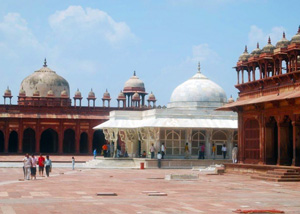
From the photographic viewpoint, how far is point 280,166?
1101 inches

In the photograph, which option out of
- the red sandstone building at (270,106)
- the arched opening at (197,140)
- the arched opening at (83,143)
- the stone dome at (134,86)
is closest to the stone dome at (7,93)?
→ the arched opening at (83,143)

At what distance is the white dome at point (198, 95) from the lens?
48309 mm

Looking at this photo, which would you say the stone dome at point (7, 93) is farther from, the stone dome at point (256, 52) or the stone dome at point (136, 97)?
the stone dome at point (256, 52)

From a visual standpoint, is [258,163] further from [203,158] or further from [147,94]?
[147,94]

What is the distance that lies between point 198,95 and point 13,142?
959 inches

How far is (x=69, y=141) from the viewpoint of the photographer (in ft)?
213

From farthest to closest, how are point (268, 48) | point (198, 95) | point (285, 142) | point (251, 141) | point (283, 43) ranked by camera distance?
1. point (198, 95)
2. point (251, 141)
3. point (268, 48)
4. point (283, 43)
5. point (285, 142)

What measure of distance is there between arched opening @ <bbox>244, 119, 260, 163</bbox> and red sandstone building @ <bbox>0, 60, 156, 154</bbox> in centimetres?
2939

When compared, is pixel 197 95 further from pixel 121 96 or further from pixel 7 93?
pixel 7 93

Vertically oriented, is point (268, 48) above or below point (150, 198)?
above

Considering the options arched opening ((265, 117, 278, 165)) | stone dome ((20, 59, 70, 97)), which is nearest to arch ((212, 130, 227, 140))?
arched opening ((265, 117, 278, 165))

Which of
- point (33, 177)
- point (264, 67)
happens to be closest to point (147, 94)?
point (264, 67)

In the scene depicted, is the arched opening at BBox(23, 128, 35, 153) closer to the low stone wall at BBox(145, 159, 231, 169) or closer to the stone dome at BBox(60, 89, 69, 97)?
the stone dome at BBox(60, 89, 69, 97)

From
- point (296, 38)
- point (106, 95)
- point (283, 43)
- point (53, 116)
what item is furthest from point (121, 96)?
point (296, 38)
